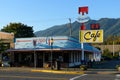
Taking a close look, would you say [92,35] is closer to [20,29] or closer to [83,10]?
[83,10]

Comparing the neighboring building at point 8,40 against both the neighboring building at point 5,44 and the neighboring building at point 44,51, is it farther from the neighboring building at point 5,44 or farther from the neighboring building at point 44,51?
the neighboring building at point 44,51

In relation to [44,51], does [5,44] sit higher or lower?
higher

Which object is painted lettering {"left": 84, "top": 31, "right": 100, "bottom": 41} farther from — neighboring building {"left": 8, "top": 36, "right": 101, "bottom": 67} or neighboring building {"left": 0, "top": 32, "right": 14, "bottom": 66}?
neighboring building {"left": 0, "top": 32, "right": 14, "bottom": 66}

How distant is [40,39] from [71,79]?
2465 centimetres

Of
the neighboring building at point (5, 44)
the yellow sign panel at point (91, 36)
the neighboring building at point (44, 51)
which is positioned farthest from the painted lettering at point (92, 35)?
the neighboring building at point (5, 44)

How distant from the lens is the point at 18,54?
55.4 m

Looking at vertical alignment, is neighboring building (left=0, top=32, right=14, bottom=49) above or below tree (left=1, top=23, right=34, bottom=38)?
below

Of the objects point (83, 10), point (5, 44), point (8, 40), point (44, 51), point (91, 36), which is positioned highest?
point (83, 10)

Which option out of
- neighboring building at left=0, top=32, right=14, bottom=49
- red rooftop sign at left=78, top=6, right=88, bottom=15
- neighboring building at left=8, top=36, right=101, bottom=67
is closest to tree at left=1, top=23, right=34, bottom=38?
neighboring building at left=0, top=32, right=14, bottom=49

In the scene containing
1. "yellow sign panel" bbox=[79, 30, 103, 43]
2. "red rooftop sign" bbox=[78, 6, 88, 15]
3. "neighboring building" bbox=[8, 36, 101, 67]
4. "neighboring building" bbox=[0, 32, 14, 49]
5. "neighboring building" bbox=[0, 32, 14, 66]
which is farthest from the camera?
"neighboring building" bbox=[0, 32, 14, 49]

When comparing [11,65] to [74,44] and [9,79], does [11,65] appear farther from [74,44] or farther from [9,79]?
[9,79]

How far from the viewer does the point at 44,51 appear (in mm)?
52875

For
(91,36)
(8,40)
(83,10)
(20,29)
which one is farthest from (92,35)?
(20,29)

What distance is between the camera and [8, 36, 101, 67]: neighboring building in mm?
51206
